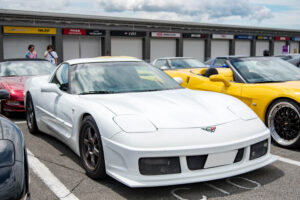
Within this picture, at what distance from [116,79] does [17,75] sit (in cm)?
491

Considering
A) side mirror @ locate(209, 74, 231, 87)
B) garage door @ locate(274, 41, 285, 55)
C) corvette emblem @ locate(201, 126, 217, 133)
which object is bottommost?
corvette emblem @ locate(201, 126, 217, 133)

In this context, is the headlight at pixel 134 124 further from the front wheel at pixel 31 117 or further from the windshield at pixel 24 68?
the windshield at pixel 24 68

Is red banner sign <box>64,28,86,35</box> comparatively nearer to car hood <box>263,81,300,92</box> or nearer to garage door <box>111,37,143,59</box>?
garage door <box>111,37,143,59</box>

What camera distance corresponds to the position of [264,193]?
3.15 m

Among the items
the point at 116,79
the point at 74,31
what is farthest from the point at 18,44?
the point at 116,79

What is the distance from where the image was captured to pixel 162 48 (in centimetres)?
3114

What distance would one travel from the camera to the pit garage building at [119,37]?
75.3 feet

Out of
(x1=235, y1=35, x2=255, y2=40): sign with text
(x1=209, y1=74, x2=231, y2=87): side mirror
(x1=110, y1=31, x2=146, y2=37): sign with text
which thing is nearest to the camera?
(x1=209, y1=74, x2=231, y2=87): side mirror

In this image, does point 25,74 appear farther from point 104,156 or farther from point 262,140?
point 262,140

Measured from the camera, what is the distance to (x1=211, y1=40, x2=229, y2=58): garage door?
35.1 meters

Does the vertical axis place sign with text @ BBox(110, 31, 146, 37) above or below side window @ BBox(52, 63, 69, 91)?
above

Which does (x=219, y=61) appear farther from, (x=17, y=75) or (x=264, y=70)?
(x=264, y=70)

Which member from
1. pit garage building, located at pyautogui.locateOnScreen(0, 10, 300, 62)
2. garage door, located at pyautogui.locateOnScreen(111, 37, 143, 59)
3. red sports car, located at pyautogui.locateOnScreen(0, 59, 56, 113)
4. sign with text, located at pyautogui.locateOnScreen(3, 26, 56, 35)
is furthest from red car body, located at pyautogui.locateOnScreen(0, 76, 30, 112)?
garage door, located at pyautogui.locateOnScreen(111, 37, 143, 59)

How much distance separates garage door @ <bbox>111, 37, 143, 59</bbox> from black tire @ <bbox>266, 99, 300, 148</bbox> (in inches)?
934
